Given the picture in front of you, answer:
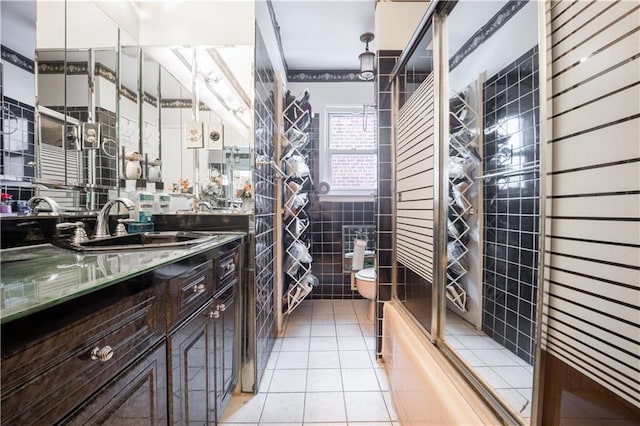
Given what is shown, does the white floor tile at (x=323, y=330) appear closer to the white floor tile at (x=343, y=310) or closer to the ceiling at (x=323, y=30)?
the white floor tile at (x=343, y=310)

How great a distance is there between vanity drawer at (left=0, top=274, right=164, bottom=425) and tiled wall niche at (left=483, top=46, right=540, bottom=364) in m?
1.94

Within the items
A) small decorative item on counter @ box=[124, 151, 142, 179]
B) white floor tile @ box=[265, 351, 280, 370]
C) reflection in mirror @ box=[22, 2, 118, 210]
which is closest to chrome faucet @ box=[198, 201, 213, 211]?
small decorative item on counter @ box=[124, 151, 142, 179]

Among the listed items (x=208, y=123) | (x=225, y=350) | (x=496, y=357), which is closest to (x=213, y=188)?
(x=208, y=123)

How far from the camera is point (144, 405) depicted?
0.82 metres

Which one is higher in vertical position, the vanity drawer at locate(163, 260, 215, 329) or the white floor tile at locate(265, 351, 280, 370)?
the vanity drawer at locate(163, 260, 215, 329)

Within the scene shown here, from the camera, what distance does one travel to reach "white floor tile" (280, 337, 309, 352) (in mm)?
2320

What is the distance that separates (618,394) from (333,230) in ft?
9.48

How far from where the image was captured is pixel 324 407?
65.1 inches

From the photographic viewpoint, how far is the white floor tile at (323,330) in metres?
2.58

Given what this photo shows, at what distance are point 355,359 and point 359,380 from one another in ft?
0.85

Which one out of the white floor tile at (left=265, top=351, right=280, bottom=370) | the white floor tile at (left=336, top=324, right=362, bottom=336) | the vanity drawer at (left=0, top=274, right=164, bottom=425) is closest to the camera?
the vanity drawer at (left=0, top=274, right=164, bottom=425)

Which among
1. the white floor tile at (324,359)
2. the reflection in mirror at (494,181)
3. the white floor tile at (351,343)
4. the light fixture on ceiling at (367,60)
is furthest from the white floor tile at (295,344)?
the light fixture on ceiling at (367,60)

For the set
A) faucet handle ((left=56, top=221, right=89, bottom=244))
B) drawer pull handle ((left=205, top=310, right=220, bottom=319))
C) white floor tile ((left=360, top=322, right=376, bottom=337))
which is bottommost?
white floor tile ((left=360, top=322, right=376, bottom=337))

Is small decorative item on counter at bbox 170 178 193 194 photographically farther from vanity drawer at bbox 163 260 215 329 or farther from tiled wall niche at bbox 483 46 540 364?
tiled wall niche at bbox 483 46 540 364
